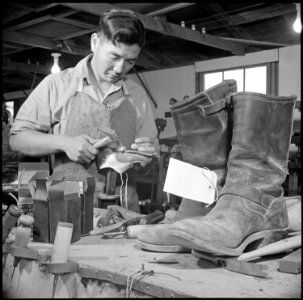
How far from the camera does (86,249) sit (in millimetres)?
1147

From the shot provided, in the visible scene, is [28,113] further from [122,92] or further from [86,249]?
[86,249]

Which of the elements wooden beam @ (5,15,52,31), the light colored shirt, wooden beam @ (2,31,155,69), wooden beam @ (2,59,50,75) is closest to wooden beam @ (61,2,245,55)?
wooden beam @ (5,15,52,31)

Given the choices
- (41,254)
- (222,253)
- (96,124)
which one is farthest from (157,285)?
(96,124)

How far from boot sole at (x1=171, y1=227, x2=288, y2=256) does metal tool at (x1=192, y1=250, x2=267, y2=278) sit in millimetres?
16

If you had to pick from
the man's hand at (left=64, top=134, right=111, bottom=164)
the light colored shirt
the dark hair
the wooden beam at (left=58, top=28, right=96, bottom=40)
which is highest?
the wooden beam at (left=58, top=28, right=96, bottom=40)

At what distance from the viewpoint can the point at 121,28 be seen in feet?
6.56

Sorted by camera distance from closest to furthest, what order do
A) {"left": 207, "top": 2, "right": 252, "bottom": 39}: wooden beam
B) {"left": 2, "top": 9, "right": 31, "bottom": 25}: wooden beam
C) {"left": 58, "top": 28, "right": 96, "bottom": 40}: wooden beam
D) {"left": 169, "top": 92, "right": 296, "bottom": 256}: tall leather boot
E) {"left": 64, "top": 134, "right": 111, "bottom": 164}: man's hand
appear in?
{"left": 169, "top": 92, "right": 296, "bottom": 256}: tall leather boot < {"left": 64, "top": 134, "right": 111, "bottom": 164}: man's hand < {"left": 2, "top": 9, "right": 31, "bottom": 25}: wooden beam < {"left": 207, "top": 2, "right": 252, "bottom": 39}: wooden beam < {"left": 58, "top": 28, "right": 96, "bottom": 40}: wooden beam

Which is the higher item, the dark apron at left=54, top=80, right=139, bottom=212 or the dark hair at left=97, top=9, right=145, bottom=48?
the dark hair at left=97, top=9, right=145, bottom=48

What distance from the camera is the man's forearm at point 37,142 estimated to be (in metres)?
2.00

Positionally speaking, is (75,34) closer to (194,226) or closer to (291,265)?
(194,226)

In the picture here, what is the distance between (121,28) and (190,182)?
1.07 m

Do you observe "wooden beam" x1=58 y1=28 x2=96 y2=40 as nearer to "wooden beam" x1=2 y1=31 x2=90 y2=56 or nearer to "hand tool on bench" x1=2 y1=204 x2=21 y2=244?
"wooden beam" x1=2 y1=31 x2=90 y2=56

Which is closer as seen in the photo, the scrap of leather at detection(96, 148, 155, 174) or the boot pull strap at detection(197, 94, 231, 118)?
the boot pull strap at detection(197, 94, 231, 118)

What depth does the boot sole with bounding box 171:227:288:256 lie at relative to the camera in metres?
0.96
